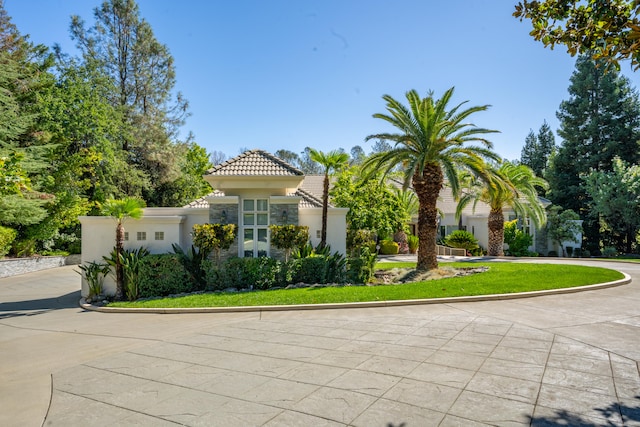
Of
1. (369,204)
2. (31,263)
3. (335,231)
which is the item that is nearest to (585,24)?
(335,231)

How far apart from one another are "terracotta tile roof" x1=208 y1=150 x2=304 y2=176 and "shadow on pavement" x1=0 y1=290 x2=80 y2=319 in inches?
275

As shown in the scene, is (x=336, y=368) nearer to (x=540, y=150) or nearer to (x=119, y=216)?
(x=119, y=216)

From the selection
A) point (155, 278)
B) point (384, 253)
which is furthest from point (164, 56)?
point (155, 278)

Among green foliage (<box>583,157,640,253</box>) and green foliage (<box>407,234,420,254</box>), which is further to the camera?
green foliage (<box>407,234,420,254</box>)

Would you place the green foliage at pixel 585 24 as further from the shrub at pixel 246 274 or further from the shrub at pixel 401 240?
the shrub at pixel 401 240

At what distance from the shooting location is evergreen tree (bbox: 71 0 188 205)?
114ft

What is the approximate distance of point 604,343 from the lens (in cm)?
721

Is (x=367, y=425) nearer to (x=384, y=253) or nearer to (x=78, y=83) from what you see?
(x=384, y=253)

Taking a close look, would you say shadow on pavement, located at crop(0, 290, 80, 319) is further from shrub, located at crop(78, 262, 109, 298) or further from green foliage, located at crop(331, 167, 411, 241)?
green foliage, located at crop(331, 167, 411, 241)

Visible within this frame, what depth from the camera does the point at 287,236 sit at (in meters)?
15.1

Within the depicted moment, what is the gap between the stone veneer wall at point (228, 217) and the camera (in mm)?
15914

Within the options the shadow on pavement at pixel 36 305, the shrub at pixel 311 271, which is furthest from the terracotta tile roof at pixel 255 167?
the shadow on pavement at pixel 36 305

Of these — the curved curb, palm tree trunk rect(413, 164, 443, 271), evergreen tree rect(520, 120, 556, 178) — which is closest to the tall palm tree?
palm tree trunk rect(413, 164, 443, 271)

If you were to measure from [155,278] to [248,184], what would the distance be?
4986 mm
